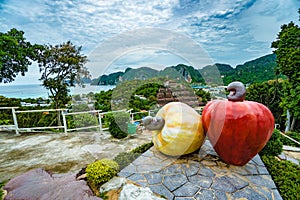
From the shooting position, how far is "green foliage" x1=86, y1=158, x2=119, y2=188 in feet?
6.44

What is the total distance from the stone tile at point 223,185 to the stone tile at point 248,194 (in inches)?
2.4

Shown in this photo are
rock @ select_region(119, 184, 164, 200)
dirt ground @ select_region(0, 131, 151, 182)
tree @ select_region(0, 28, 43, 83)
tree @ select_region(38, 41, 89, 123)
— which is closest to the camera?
rock @ select_region(119, 184, 164, 200)

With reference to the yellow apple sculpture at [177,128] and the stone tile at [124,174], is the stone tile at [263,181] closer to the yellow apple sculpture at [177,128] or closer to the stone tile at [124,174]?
the yellow apple sculpture at [177,128]

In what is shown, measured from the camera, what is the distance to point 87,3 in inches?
136

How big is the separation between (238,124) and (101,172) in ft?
5.58

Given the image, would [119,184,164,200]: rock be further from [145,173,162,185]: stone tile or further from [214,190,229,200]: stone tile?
[214,190,229,200]: stone tile

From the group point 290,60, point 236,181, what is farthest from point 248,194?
point 290,60

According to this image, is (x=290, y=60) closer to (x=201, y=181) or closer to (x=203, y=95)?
(x=203, y=95)

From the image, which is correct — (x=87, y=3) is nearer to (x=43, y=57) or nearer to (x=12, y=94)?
(x=43, y=57)

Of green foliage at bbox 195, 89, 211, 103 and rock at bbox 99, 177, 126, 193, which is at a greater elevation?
green foliage at bbox 195, 89, 211, 103

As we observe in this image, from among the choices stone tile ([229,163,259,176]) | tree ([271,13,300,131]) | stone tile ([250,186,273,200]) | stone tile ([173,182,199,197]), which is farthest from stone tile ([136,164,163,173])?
tree ([271,13,300,131])

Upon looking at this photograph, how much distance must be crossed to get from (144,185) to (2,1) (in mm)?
4627

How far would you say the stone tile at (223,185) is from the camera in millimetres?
1823

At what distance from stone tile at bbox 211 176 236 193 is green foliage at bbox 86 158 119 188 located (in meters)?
1.21
